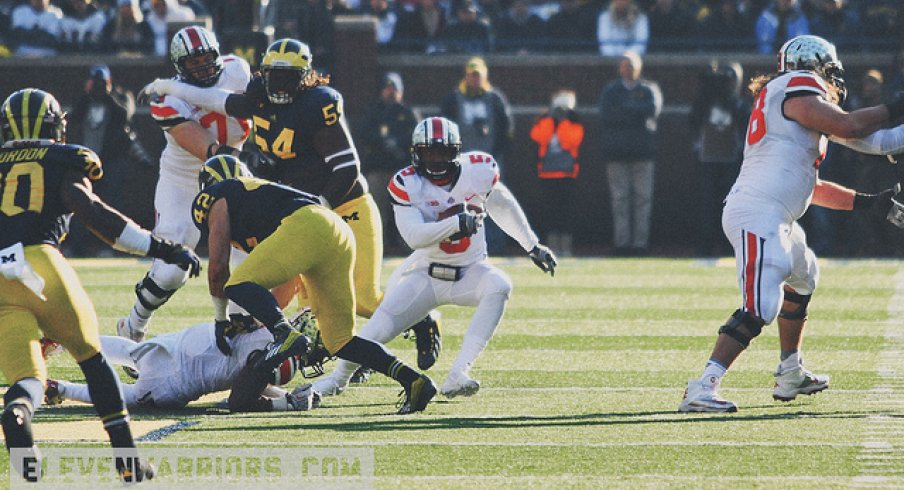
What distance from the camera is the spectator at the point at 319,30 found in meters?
18.1

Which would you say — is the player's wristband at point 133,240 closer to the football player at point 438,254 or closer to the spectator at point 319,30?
the football player at point 438,254

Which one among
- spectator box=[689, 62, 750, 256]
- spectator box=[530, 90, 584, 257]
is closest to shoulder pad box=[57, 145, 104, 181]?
spectator box=[530, 90, 584, 257]

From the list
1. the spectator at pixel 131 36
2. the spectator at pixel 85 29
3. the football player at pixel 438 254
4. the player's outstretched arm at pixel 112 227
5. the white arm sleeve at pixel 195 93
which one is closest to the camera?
the player's outstretched arm at pixel 112 227

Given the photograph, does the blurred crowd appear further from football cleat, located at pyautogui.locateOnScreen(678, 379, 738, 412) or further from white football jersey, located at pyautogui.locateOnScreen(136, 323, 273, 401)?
football cleat, located at pyautogui.locateOnScreen(678, 379, 738, 412)

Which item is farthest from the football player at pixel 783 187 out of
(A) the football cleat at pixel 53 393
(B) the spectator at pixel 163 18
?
(B) the spectator at pixel 163 18

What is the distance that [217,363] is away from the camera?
291 inches

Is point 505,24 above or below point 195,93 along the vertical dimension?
below

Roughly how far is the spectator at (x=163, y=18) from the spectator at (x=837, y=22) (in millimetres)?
6660

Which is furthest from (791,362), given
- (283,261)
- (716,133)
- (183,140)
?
(716,133)

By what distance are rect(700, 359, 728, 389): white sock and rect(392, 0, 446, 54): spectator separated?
11195mm

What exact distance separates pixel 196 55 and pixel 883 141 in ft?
12.4

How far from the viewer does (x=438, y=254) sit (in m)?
7.89

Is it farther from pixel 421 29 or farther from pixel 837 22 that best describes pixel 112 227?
pixel 837 22

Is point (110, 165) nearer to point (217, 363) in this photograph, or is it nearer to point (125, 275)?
point (125, 275)
